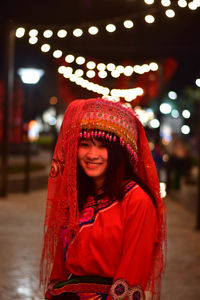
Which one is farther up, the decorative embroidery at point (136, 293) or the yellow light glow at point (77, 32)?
the yellow light glow at point (77, 32)

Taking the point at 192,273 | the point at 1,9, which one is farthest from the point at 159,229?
the point at 1,9

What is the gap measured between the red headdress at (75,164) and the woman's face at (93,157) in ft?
0.26

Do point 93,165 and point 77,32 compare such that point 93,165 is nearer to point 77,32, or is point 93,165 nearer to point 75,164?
point 75,164

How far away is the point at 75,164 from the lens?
258cm

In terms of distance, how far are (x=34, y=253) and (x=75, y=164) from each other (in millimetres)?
4670

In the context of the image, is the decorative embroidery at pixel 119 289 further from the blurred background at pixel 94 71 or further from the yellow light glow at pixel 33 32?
the yellow light glow at pixel 33 32

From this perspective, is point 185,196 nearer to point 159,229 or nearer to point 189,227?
point 189,227

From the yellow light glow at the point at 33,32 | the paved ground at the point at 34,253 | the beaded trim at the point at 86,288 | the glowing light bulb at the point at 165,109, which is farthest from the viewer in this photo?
the glowing light bulb at the point at 165,109

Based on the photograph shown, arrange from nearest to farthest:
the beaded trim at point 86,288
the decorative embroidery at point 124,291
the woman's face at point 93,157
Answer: the decorative embroidery at point 124,291
the beaded trim at point 86,288
the woman's face at point 93,157

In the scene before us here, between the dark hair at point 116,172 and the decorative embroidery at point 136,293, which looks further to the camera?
the dark hair at point 116,172

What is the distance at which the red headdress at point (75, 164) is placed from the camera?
2.58 metres

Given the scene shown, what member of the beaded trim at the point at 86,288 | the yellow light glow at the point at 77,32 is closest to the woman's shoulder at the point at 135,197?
the beaded trim at the point at 86,288

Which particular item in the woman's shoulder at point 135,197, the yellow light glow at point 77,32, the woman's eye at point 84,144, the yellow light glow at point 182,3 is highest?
the yellow light glow at point 182,3

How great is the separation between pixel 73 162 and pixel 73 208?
224mm
